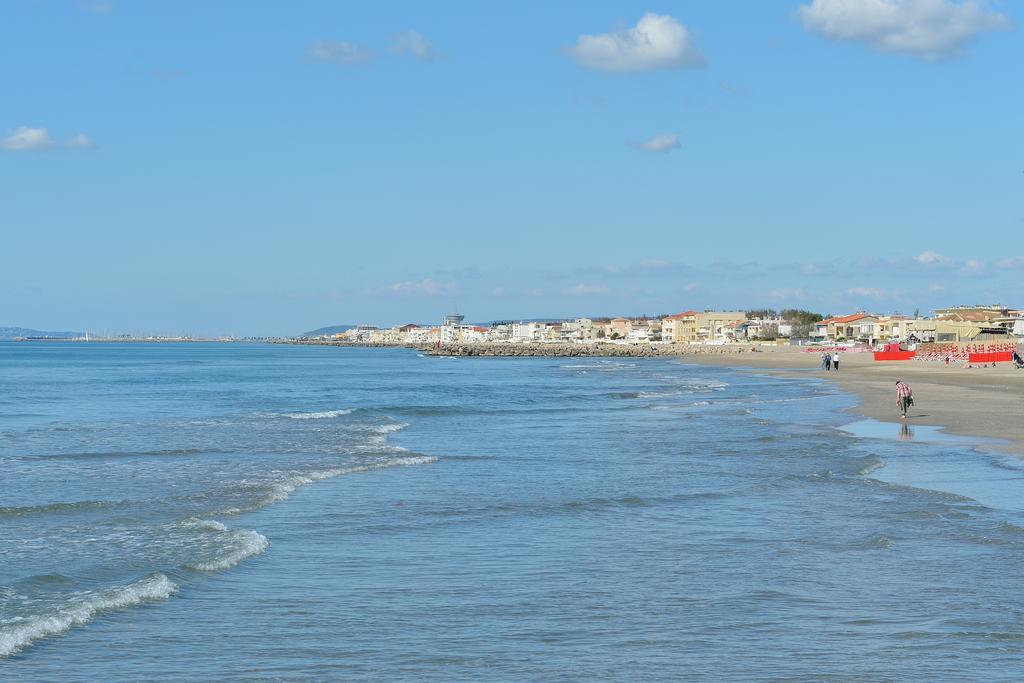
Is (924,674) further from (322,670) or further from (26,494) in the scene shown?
(26,494)

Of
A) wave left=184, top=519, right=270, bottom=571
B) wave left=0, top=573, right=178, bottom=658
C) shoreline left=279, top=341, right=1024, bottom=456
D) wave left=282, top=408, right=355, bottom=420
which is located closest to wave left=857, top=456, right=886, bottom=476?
shoreline left=279, top=341, right=1024, bottom=456

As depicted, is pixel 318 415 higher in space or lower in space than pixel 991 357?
lower

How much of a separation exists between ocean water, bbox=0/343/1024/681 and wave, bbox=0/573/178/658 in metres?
0.03

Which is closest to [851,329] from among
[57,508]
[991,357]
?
[991,357]

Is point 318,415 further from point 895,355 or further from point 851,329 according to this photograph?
point 851,329

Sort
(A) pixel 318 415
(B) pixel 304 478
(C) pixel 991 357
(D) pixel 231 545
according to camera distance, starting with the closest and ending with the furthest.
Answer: (D) pixel 231 545
(B) pixel 304 478
(A) pixel 318 415
(C) pixel 991 357

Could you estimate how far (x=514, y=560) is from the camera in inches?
428

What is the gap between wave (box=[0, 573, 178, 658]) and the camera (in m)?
8.14

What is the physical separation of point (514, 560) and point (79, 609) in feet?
12.9

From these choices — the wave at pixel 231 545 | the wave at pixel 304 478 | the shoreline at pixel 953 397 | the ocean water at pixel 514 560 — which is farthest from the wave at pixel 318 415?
the wave at pixel 231 545

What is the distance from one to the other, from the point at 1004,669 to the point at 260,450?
16859mm

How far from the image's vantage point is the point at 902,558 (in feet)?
35.1

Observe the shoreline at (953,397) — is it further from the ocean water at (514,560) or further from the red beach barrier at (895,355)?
the red beach barrier at (895,355)

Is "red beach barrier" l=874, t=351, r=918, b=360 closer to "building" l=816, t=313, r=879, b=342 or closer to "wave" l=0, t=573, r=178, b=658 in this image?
"building" l=816, t=313, r=879, b=342
